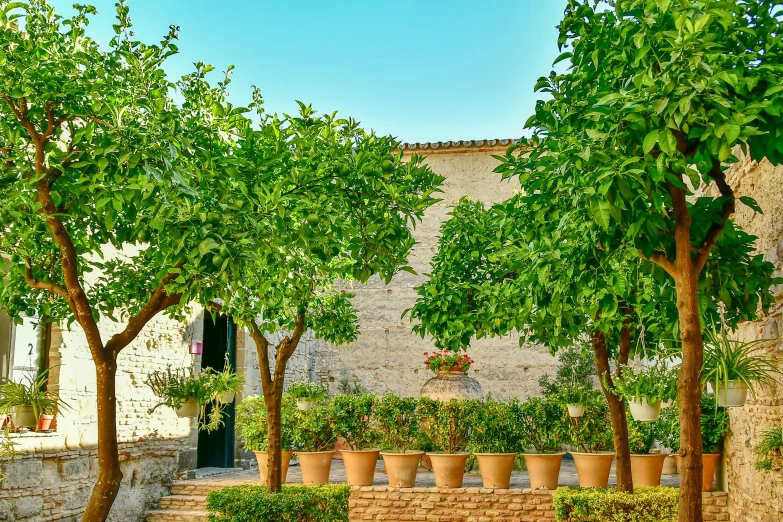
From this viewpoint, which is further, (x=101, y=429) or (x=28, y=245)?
(x=28, y=245)

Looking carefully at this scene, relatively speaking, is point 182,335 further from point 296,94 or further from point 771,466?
point 771,466

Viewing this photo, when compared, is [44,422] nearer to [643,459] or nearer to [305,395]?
[305,395]

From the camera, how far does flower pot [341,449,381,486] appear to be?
940 cm

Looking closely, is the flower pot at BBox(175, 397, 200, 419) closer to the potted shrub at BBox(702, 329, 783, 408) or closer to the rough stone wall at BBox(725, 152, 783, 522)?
the potted shrub at BBox(702, 329, 783, 408)

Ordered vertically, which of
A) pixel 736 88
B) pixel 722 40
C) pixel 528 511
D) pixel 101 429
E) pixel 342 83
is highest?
pixel 342 83

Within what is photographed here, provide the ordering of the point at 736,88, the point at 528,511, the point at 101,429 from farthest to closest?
the point at 528,511 → the point at 101,429 → the point at 736,88

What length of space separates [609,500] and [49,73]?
19.4 ft

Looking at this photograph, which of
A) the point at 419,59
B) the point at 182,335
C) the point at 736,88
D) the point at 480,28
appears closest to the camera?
the point at 736,88

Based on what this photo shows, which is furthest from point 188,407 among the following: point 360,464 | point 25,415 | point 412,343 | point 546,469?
point 412,343

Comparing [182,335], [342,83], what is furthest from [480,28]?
[182,335]

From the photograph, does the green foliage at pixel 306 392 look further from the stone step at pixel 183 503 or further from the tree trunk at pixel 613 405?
the tree trunk at pixel 613 405

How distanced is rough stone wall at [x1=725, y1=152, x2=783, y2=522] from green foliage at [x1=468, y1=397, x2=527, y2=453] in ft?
10.4

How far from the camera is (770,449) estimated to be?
5043 mm

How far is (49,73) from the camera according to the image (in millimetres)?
3615
